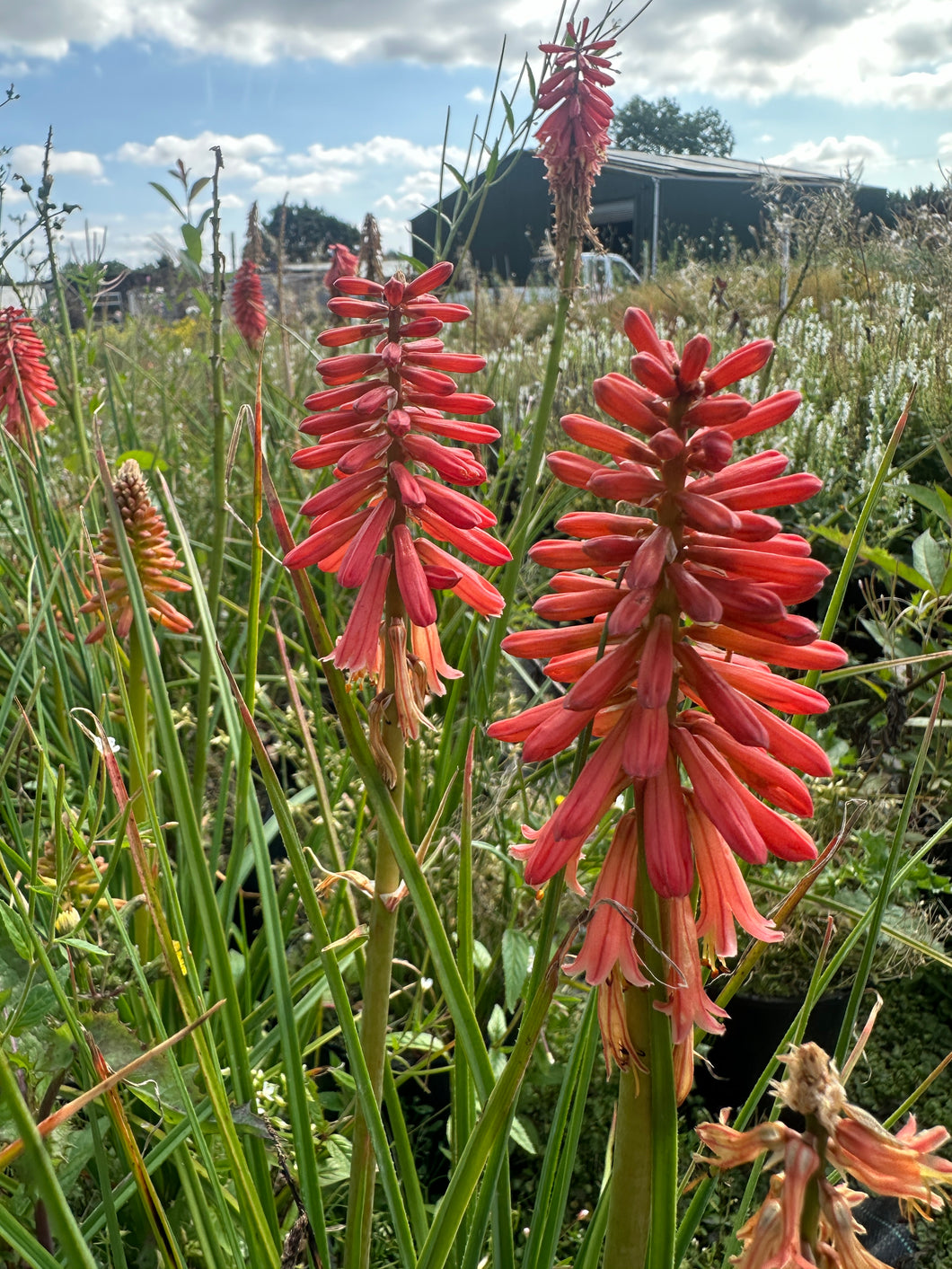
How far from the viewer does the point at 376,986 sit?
3.53 ft

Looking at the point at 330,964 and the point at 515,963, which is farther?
the point at 515,963

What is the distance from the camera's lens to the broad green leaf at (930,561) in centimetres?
240

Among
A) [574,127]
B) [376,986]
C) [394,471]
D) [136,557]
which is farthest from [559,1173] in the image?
[574,127]

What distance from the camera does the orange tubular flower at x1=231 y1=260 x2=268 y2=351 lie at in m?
4.84

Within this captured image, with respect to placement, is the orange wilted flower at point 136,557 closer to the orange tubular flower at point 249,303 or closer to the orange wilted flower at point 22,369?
the orange wilted flower at point 22,369

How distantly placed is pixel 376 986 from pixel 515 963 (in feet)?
2.34

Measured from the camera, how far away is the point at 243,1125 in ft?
3.61

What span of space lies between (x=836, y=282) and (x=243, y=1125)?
413 inches

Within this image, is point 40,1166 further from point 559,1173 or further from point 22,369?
point 22,369

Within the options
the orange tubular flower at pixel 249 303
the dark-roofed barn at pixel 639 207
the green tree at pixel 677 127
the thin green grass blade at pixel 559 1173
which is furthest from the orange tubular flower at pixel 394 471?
the green tree at pixel 677 127

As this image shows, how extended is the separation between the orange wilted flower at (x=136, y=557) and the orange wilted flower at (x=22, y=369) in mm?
1051

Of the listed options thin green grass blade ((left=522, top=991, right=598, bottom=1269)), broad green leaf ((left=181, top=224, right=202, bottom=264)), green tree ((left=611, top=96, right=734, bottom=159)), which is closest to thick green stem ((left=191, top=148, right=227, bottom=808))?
broad green leaf ((left=181, top=224, right=202, bottom=264))

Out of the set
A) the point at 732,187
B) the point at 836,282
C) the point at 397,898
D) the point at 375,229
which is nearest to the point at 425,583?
the point at 397,898

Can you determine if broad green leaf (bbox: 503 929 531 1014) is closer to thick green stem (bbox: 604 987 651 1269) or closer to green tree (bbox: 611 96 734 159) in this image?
thick green stem (bbox: 604 987 651 1269)
